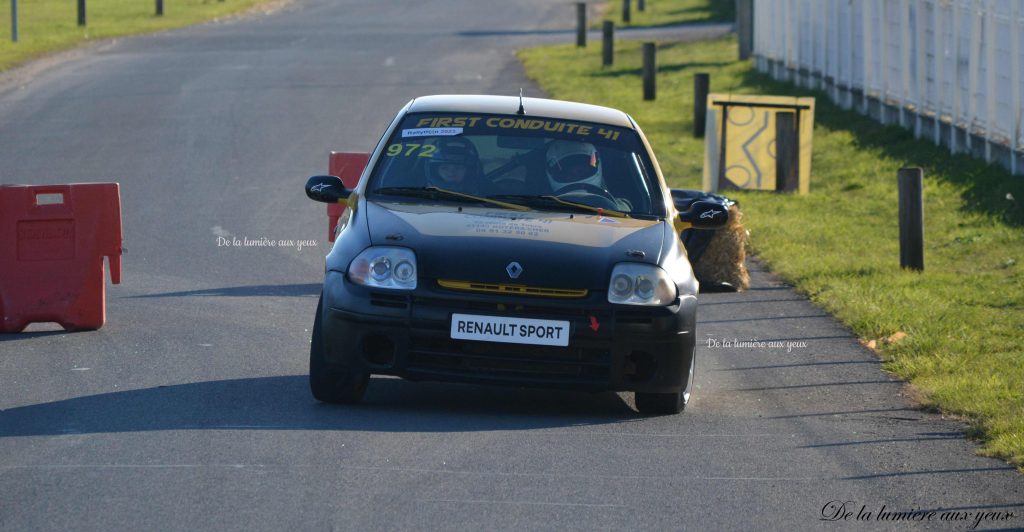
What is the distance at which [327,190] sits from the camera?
9289 mm

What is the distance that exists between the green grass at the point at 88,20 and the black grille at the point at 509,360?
81.5ft

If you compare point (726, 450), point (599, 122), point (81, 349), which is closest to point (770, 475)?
point (726, 450)

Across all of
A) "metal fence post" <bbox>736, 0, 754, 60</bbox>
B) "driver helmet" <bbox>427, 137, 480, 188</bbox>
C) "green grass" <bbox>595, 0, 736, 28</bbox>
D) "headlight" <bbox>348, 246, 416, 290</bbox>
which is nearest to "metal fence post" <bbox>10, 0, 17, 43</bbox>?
"metal fence post" <bbox>736, 0, 754, 60</bbox>

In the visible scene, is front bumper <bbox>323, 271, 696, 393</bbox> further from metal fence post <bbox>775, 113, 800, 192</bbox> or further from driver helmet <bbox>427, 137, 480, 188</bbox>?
metal fence post <bbox>775, 113, 800, 192</bbox>

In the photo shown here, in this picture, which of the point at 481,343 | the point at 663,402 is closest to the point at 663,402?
the point at 663,402

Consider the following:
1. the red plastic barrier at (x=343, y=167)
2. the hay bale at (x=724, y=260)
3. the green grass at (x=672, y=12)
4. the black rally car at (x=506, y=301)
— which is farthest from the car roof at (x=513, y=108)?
the green grass at (x=672, y=12)

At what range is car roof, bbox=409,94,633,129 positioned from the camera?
9.62 metres

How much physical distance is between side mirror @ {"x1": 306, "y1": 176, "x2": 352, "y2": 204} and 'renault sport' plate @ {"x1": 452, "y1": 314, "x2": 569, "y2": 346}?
5.23ft

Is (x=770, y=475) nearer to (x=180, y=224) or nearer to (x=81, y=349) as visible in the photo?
(x=81, y=349)

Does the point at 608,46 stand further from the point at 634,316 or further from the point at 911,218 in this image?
the point at 634,316

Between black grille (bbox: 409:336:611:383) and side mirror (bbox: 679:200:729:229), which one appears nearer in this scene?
black grille (bbox: 409:336:611:383)

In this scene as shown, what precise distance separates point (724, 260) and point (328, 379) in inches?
224

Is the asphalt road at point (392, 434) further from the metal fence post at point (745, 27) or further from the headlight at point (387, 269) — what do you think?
the metal fence post at point (745, 27)

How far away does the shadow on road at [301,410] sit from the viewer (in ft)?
25.5
